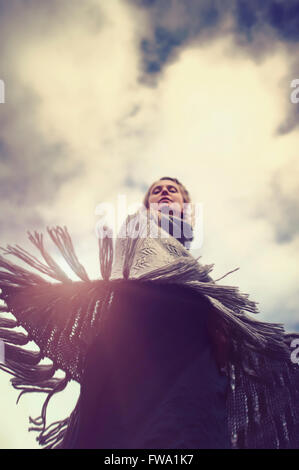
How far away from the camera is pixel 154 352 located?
4.04 ft

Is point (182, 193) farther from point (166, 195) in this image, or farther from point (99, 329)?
point (99, 329)

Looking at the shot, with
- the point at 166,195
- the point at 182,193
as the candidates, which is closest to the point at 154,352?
the point at 166,195

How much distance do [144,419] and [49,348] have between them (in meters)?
0.48

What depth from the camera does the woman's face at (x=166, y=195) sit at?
2516 mm

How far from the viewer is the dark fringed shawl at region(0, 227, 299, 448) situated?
1192 millimetres

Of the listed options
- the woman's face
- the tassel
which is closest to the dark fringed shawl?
the tassel

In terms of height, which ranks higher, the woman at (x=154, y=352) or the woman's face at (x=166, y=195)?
the woman's face at (x=166, y=195)

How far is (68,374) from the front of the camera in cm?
146

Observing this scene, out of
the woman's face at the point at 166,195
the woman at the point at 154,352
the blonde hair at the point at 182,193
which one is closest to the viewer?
the woman at the point at 154,352

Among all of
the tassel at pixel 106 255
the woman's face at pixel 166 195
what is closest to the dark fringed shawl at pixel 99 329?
the tassel at pixel 106 255

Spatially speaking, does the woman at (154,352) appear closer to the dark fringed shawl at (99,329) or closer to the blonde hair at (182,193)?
the dark fringed shawl at (99,329)

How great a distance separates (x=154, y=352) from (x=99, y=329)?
21 cm

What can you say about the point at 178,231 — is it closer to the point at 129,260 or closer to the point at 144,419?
the point at 129,260

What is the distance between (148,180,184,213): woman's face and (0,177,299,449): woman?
1.13m
